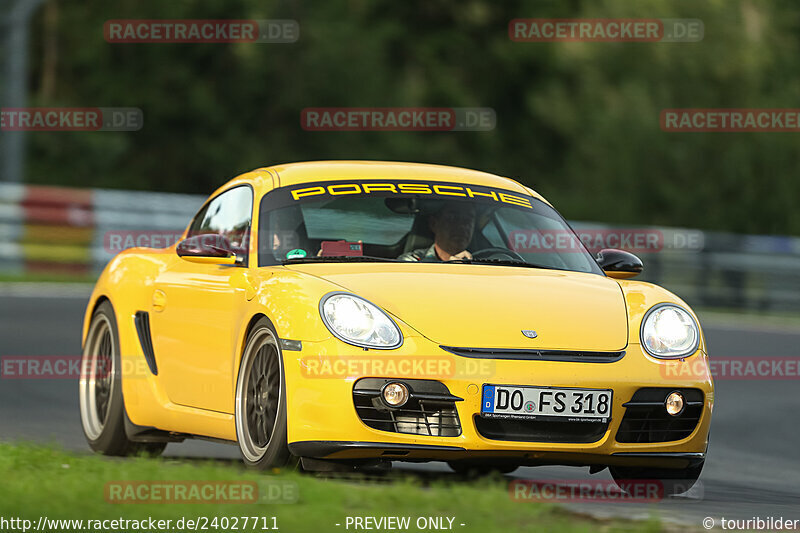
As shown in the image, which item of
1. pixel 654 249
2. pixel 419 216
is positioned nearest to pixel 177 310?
pixel 419 216

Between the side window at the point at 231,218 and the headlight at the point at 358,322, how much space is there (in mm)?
1162

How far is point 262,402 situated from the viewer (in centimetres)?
679

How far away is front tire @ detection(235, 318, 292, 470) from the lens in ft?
Answer: 21.4

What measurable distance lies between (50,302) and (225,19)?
23.3 m

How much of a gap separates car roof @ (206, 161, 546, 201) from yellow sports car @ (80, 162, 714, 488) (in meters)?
0.02

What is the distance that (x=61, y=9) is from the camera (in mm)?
41000

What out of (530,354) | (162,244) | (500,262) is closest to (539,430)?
(530,354)

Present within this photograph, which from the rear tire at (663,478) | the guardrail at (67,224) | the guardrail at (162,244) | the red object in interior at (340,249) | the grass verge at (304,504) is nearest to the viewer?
the grass verge at (304,504)

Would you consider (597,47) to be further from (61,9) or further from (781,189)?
(61,9)

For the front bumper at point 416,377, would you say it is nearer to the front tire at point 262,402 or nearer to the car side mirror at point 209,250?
the front tire at point 262,402

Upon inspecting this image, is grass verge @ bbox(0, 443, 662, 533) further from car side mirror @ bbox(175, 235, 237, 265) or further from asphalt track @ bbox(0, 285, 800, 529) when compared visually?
car side mirror @ bbox(175, 235, 237, 265)

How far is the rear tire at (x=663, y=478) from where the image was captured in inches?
276

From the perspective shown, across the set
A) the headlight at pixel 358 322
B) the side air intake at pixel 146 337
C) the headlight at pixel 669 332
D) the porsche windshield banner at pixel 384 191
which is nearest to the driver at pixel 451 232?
the porsche windshield banner at pixel 384 191

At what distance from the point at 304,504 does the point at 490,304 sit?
1533mm
